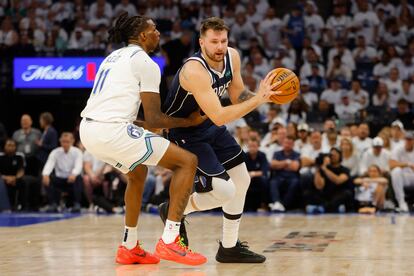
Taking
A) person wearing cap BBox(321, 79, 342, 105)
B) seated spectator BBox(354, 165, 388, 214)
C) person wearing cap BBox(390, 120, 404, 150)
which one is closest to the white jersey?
seated spectator BBox(354, 165, 388, 214)

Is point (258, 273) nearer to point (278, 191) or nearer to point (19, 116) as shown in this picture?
point (278, 191)

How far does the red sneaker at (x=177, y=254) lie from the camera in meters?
5.26

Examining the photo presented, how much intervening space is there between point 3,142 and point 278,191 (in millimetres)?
5154

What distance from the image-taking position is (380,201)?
479 inches

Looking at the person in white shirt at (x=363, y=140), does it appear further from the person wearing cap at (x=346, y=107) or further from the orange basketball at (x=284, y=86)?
the orange basketball at (x=284, y=86)

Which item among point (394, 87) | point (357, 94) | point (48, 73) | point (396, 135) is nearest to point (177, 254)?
point (396, 135)

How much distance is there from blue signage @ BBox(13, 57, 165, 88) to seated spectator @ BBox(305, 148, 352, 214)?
5464 millimetres

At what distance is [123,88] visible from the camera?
17.6ft

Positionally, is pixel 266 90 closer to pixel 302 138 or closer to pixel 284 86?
pixel 284 86

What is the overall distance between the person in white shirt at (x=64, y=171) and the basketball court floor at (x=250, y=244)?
6.58 feet

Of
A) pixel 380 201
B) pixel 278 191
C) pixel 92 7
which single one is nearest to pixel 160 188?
pixel 278 191

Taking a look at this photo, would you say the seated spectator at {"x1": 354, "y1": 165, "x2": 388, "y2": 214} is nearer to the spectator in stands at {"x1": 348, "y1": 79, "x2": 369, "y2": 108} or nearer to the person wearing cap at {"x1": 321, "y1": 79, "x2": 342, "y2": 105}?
the spectator in stands at {"x1": 348, "y1": 79, "x2": 369, "y2": 108}

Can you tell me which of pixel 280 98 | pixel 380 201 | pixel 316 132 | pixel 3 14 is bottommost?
pixel 380 201

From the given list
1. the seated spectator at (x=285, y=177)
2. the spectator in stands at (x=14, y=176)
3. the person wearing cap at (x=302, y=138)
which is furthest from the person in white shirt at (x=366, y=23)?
the spectator in stands at (x=14, y=176)
